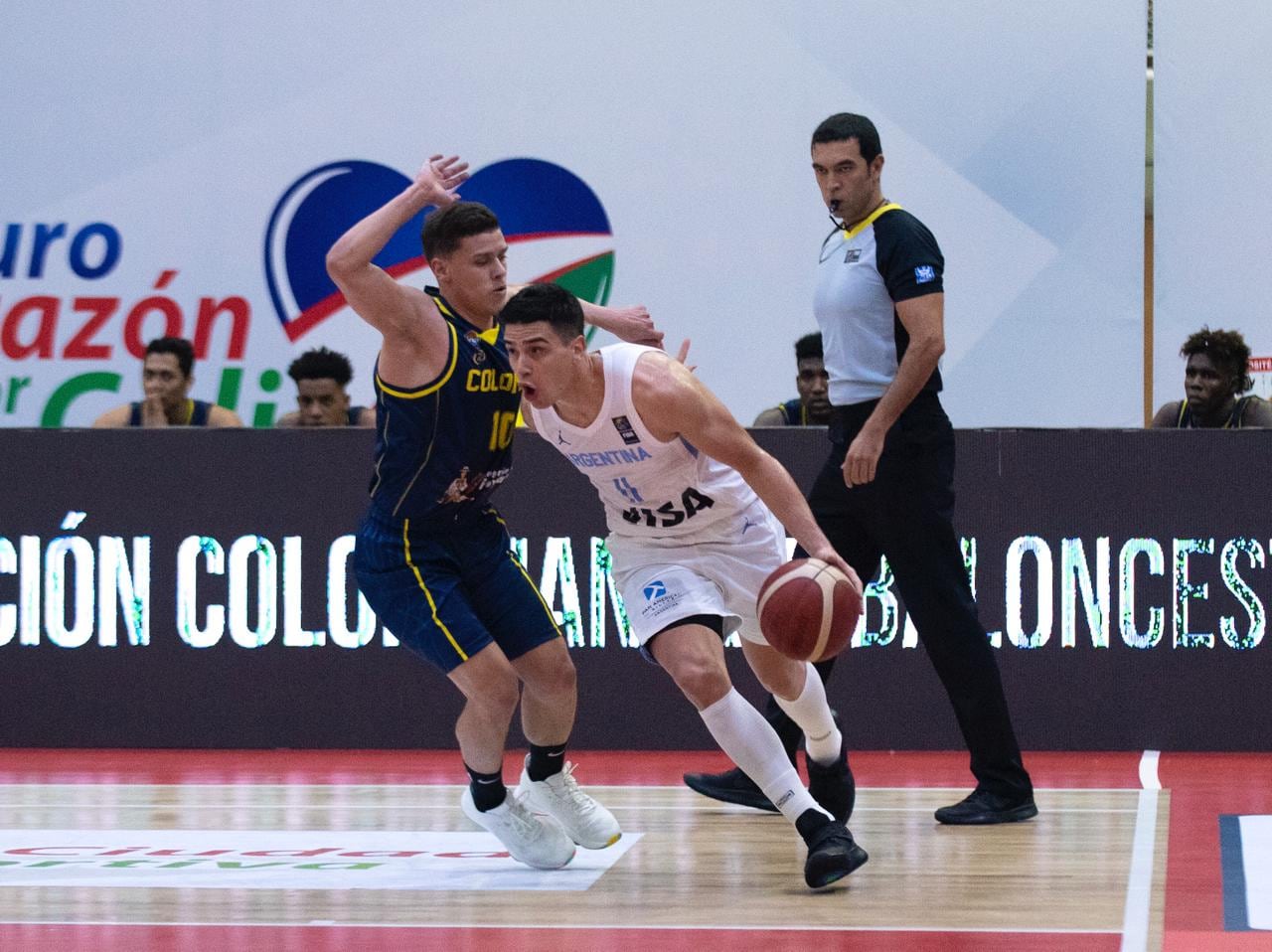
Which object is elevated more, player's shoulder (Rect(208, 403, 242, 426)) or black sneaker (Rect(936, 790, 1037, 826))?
player's shoulder (Rect(208, 403, 242, 426))

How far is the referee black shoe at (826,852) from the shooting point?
4668mm

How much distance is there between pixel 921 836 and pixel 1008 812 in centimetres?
40

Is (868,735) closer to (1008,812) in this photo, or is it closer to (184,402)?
(1008,812)

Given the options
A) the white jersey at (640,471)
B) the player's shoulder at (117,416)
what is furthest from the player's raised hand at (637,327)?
the player's shoulder at (117,416)

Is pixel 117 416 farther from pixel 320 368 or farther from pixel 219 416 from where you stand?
pixel 320 368

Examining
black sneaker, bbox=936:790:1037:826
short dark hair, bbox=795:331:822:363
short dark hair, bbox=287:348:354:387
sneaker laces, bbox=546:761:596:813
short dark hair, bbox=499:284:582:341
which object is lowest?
black sneaker, bbox=936:790:1037:826

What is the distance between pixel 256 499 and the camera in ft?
25.5

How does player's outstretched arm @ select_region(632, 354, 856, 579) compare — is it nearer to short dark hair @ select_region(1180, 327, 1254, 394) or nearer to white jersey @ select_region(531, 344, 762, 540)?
white jersey @ select_region(531, 344, 762, 540)

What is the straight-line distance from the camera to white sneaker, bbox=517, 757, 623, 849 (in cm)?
526

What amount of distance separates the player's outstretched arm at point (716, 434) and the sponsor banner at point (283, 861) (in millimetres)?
1043

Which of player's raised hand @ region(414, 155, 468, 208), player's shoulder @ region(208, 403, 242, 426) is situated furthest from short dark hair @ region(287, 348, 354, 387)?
player's raised hand @ region(414, 155, 468, 208)

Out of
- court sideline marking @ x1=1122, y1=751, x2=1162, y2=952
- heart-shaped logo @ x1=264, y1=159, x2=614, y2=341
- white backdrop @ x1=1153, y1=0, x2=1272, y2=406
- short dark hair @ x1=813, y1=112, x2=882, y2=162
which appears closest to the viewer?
court sideline marking @ x1=1122, y1=751, x2=1162, y2=952

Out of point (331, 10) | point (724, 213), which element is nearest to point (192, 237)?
point (331, 10)

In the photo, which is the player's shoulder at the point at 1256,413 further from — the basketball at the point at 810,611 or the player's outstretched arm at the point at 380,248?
the player's outstretched arm at the point at 380,248
